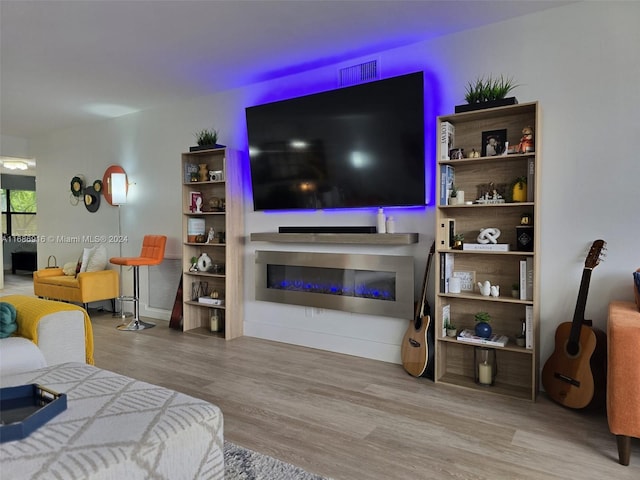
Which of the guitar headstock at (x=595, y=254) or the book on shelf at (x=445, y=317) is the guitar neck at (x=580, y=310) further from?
the book on shelf at (x=445, y=317)

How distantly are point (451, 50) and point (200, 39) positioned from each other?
1.93 m

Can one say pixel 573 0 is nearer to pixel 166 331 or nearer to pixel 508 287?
pixel 508 287

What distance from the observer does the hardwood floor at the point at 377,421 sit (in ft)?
6.53

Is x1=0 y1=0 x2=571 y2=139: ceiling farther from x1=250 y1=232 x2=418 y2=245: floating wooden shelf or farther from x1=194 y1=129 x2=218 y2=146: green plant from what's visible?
x1=250 y1=232 x2=418 y2=245: floating wooden shelf

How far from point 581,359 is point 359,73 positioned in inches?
106

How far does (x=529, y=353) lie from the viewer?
9.02ft

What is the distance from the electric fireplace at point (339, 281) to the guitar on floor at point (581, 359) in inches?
42.2

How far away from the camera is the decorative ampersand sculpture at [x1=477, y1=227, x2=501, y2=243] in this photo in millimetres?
2967

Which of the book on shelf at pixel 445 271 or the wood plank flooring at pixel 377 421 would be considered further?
the book on shelf at pixel 445 271

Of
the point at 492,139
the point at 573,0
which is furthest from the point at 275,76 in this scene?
the point at 573,0

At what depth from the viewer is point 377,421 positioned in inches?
96.0

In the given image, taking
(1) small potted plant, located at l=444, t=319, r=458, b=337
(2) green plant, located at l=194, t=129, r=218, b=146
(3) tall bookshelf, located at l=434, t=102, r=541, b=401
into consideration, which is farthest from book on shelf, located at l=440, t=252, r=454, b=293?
(2) green plant, located at l=194, t=129, r=218, b=146

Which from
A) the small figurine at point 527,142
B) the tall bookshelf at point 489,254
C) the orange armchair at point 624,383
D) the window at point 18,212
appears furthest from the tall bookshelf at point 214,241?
the window at point 18,212

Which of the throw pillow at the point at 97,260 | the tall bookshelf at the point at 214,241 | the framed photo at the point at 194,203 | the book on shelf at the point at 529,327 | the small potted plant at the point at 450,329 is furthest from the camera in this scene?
the throw pillow at the point at 97,260
